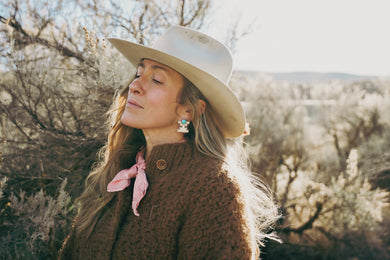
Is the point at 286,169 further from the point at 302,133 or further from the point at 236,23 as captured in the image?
the point at 236,23

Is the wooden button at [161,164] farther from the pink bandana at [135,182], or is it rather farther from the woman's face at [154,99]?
the woman's face at [154,99]

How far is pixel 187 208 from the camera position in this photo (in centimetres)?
155

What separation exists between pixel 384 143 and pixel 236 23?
3.77 meters

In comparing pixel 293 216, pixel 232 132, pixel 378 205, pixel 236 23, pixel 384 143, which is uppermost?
pixel 236 23

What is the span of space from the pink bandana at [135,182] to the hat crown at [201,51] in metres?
0.69

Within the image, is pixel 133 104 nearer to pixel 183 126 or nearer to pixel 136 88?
pixel 136 88

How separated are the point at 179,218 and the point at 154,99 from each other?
70cm

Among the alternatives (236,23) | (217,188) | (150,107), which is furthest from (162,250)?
(236,23)

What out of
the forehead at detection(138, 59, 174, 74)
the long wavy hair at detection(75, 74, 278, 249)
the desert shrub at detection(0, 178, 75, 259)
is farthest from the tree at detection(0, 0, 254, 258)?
the forehead at detection(138, 59, 174, 74)

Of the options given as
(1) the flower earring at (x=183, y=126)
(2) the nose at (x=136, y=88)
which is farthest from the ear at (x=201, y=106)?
(2) the nose at (x=136, y=88)

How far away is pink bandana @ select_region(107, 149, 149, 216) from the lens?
1.69 metres

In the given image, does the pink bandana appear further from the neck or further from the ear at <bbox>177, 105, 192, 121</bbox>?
the ear at <bbox>177, 105, 192, 121</bbox>

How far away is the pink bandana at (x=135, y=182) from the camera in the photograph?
1.69 metres

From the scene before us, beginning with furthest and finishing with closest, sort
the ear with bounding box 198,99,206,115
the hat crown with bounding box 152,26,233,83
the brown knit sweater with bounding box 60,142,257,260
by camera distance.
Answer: the ear with bounding box 198,99,206,115
the hat crown with bounding box 152,26,233,83
the brown knit sweater with bounding box 60,142,257,260
